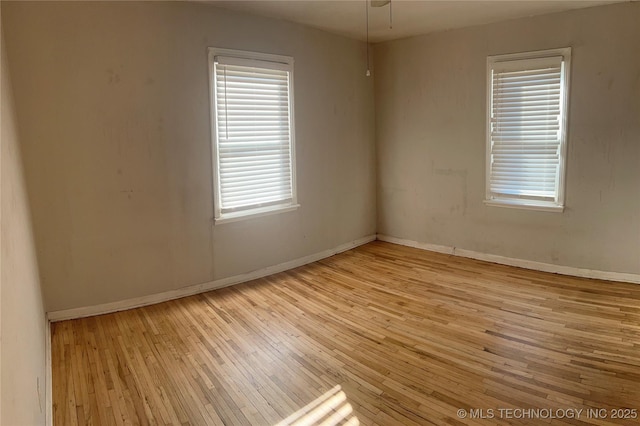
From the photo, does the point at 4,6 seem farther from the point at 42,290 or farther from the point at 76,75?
the point at 42,290

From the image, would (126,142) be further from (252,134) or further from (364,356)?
(364,356)

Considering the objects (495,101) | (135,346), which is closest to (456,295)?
(495,101)

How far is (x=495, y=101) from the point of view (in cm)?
470

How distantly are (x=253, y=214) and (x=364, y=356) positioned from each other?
202cm

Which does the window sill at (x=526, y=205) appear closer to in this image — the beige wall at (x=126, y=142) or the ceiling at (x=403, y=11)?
the ceiling at (x=403, y=11)

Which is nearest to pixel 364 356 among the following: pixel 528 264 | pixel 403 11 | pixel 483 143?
pixel 528 264

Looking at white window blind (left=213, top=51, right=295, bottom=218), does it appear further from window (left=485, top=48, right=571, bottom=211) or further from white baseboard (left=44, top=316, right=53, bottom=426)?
window (left=485, top=48, right=571, bottom=211)

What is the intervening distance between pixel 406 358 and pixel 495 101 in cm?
317

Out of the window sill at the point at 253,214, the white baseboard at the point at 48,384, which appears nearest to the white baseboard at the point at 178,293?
the white baseboard at the point at 48,384

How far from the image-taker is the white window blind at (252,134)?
13.4 ft

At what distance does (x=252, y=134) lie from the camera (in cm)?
430

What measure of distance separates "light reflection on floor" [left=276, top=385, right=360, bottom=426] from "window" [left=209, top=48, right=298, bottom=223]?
222cm

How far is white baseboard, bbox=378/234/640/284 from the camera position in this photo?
13.8ft

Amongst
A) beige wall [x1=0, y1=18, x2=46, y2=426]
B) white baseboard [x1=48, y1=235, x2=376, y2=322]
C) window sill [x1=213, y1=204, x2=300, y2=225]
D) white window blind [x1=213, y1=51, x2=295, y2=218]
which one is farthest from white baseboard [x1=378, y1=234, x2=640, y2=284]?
beige wall [x1=0, y1=18, x2=46, y2=426]
